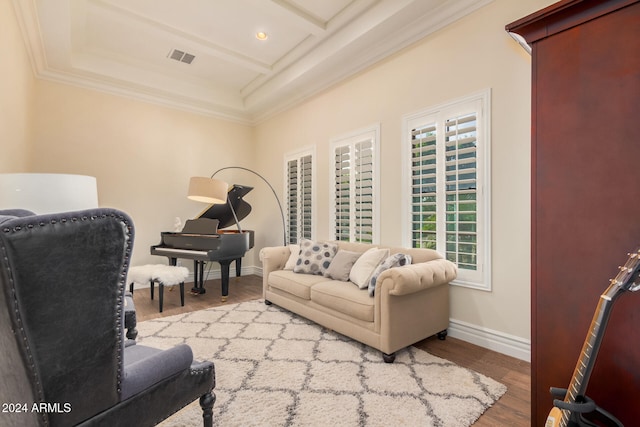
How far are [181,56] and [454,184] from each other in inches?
164

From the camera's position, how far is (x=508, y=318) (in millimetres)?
2562

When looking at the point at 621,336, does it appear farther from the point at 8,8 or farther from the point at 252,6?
the point at 8,8

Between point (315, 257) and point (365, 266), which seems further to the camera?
point (315, 257)

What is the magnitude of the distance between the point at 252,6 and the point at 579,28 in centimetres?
320

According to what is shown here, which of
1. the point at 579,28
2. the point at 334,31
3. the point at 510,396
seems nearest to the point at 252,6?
the point at 334,31

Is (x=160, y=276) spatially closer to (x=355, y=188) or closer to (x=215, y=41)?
(x=355, y=188)

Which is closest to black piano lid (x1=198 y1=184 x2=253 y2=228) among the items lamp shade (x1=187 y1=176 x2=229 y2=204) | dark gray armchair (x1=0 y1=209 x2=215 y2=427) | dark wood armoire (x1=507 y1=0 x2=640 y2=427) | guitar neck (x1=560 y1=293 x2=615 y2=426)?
lamp shade (x1=187 y1=176 x2=229 y2=204)

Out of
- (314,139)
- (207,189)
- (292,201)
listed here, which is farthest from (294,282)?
(314,139)

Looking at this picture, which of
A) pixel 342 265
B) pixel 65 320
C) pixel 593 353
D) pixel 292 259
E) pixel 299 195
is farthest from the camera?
pixel 299 195

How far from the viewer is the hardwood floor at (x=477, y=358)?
5.76 feet

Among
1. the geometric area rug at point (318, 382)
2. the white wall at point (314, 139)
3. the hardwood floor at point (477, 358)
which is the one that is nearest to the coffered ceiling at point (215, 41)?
the white wall at point (314, 139)

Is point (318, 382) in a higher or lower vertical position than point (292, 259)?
lower

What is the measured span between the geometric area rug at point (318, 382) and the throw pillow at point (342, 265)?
571 mm

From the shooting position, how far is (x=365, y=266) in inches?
117
